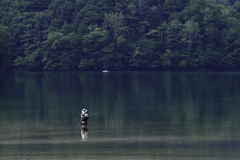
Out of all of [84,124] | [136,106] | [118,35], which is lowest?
[136,106]

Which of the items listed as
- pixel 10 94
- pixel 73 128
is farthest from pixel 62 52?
pixel 73 128

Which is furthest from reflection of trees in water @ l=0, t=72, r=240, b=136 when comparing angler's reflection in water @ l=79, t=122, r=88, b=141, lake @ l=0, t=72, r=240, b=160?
angler's reflection in water @ l=79, t=122, r=88, b=141

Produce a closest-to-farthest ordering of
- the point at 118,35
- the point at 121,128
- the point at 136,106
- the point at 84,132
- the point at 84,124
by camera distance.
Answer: the point at 84,132 → the point at 84,124 → the point at 121,128 → the point at 136,106 → the point at 118,35

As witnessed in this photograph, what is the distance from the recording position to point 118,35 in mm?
116312

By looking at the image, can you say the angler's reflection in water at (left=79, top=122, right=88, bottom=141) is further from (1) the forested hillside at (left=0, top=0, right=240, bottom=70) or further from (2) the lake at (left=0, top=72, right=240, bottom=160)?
(1) the forested hillside at (left=0, top=0, right=240, bottom=70)

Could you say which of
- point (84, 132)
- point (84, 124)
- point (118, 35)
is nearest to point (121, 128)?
point (84, 124)

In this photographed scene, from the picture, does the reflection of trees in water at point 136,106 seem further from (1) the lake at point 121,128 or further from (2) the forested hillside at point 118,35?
(2) the forested hillside at point 118,35

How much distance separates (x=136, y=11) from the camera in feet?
398

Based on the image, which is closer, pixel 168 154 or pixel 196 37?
pixel 168 154

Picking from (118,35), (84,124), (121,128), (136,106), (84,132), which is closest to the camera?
(84,132)

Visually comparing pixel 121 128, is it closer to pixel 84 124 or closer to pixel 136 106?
pixel 84 124

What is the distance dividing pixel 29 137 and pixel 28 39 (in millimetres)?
94682

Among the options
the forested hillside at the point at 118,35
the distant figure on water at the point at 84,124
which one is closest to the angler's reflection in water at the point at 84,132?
the distant figure on water at the point at 84,124

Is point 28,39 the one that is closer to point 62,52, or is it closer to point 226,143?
point 62,52
